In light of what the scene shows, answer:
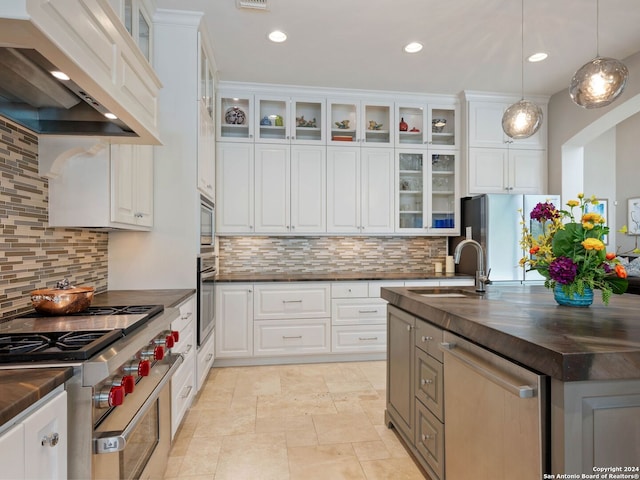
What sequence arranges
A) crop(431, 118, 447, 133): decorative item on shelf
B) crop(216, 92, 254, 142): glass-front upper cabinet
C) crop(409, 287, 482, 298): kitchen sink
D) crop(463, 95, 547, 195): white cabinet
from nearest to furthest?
1. crop(409, 287, 482, 298): kitchen sink
2. crop(216, 92, 254, 142): glass-front upper cabinet
3. crop(463, 95, 547, 195): white cabinet
4. crop(431, 118, 447, 133): decorative item on shelf

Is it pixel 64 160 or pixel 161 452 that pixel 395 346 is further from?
pixel 64 160

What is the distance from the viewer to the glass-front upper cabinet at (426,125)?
4.12 meters

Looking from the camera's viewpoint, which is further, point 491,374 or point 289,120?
point 289,120

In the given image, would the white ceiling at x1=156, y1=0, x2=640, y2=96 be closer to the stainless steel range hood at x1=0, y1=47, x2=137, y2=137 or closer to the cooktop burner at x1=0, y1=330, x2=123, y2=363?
the stainless steel range hood at x1=0, y1=47, x2=137, y2=137

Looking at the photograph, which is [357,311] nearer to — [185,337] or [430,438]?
[185,337]

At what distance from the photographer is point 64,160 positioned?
1809 millimetres

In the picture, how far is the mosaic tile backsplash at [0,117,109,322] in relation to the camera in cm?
156

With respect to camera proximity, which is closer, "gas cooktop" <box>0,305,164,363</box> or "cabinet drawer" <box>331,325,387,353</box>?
"gas cooktop" <box>0,305,164,363</box>

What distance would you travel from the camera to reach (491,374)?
1.22 meters

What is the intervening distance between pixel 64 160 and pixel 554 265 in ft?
7.86

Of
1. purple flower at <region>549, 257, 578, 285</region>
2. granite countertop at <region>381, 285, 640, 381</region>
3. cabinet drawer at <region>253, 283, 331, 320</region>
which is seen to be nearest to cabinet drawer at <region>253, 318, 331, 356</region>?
cabinet drawer at <region>253, 283, 331, 320</region>

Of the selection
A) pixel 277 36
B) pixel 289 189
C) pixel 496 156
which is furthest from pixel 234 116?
pixel 496 156

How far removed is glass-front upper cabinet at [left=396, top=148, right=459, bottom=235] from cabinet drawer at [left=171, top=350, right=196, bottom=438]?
262 cm

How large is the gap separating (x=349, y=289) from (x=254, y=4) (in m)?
2.58
